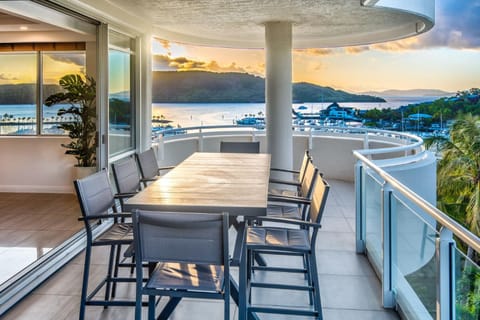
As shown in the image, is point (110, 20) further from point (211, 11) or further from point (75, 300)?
point (75, 300)

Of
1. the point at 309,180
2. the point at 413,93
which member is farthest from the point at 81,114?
the point at 413,93

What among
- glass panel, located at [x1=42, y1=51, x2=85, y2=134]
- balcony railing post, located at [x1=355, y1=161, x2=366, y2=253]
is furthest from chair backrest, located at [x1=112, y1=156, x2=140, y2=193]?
glass panel, located at [x1=42, y1=51, x2=85, y2=134]

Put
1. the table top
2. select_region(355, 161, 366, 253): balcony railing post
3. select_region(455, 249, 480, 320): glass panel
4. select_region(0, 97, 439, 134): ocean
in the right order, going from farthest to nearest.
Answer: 1. select_region(0, 97, 439, 134): ocean
2. select_region(355, 161, 366, 253): balcony railing post
3. the table top
4. select_region(455, 249, 480, 320): glass panel

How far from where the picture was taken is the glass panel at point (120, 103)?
4.55m

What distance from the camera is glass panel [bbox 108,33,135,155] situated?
179 inches

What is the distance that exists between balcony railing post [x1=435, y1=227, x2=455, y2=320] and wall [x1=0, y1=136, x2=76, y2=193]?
215 inches

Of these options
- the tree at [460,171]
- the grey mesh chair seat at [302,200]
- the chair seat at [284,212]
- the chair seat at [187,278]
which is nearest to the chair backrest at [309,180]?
the grey mesh chair seat at [302,200]

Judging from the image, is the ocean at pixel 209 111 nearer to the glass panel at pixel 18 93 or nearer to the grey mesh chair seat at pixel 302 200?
the glass panel at pixel 18 93

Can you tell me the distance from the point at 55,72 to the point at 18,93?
2.18 feet

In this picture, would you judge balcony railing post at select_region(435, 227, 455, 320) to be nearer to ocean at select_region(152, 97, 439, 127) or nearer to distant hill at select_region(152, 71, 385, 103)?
ocean at select_region(152, 97, 439, 127)

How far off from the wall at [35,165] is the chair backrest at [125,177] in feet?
10.3

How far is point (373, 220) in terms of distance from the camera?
3479mm

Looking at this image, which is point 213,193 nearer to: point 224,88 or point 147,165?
point 147,165

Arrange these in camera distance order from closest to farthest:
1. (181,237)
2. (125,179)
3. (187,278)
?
(181,237) < (187,278) < (125,179)
